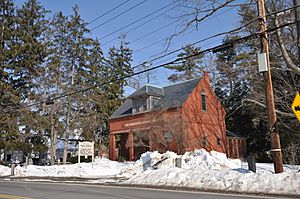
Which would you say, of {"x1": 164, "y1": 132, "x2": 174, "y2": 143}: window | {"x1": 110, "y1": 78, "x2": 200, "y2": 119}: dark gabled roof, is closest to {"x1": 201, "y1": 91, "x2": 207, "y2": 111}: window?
{"x1": 110, "y1": 78, "x2": 200, "y2": 119}: dark gabled roof

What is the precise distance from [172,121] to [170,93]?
861 cm

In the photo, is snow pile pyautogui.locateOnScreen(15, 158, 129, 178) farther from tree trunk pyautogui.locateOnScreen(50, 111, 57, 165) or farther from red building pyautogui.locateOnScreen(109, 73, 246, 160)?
tree trunk pyautogui.locateOnScreen(50, 111, 57, 165)

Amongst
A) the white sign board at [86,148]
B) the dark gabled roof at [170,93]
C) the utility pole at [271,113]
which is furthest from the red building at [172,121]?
the utility pole at [271,113]

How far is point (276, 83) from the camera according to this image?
30.4 m

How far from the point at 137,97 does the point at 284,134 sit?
16.3 metres

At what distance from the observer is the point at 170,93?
35.7 meters

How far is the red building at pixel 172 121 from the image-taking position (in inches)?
1103

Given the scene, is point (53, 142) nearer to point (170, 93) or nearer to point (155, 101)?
point (155, 101)

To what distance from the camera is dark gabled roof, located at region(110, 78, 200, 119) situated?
32.6m

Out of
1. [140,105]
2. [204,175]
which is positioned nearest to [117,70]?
[140,105]

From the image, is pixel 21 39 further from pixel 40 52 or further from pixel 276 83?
pixel 276 83

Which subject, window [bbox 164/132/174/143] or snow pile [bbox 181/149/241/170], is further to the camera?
window [bbox 164/132/174/143]

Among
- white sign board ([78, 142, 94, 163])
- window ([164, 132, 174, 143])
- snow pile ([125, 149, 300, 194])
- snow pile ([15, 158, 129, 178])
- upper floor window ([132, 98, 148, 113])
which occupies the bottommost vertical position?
snow pile ([15, 158, 129, 178])

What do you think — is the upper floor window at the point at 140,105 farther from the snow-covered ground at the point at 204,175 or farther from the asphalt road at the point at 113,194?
the asphalt road at the point at 113,194
